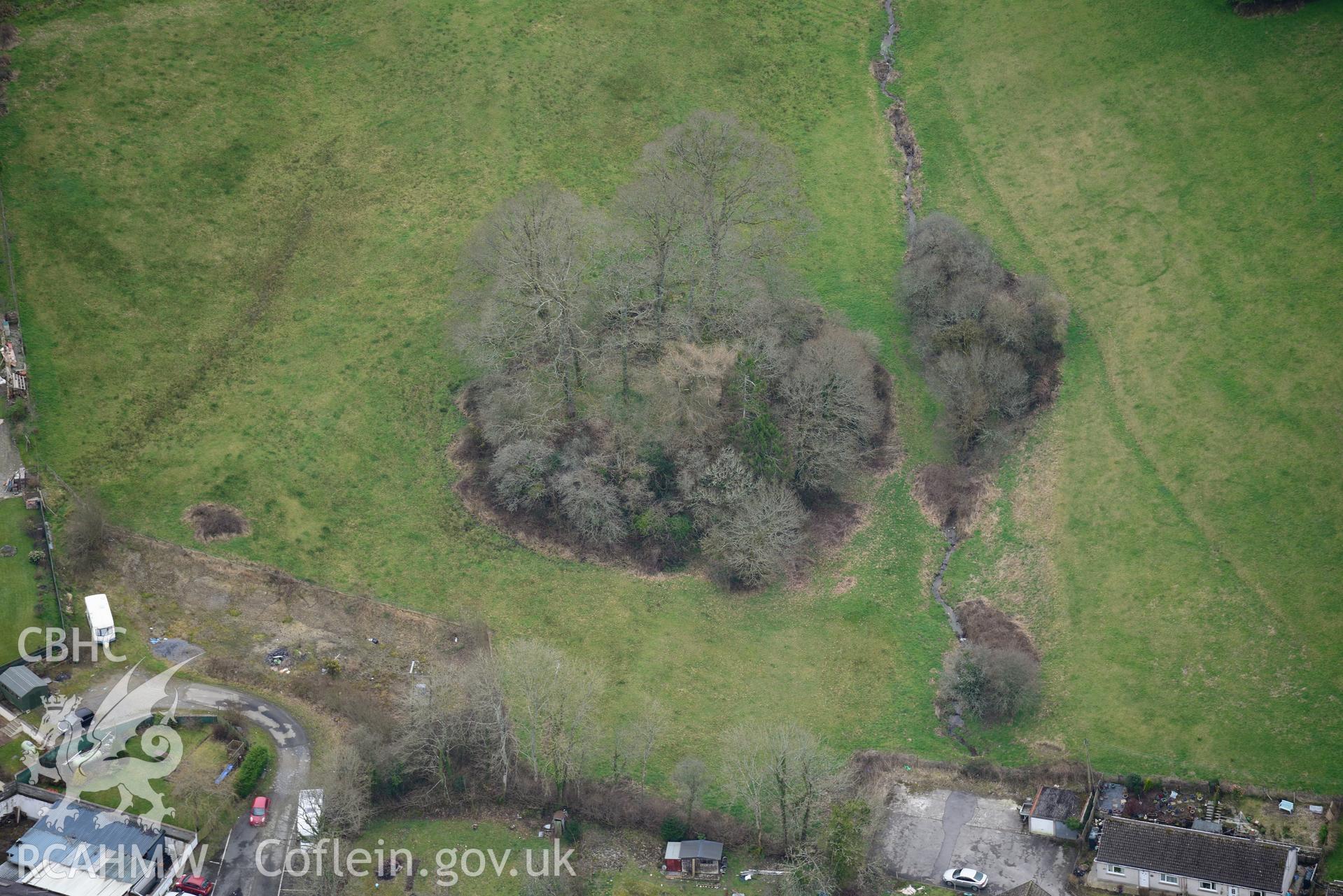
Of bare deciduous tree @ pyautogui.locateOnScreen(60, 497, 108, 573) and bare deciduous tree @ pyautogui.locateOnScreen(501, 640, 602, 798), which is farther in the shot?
bare deciduous tree @ pyautogui.locateOnScreen(60, 497, 108, 573)

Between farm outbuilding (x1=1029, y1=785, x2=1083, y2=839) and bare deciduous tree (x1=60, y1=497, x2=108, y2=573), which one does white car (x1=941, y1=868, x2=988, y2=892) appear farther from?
bare deciduous tree (x1=60, y1=497, x2=108, y2=573)

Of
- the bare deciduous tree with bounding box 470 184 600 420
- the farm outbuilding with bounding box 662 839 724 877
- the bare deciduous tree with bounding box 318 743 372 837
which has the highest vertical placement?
the bare deciduous tree with bounding box 470 184 600 420

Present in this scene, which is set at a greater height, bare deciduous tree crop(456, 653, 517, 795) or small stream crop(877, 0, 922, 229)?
small stream crop(877, 0, 922, 229)

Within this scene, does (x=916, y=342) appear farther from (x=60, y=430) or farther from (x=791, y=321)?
(x=60, y=430)

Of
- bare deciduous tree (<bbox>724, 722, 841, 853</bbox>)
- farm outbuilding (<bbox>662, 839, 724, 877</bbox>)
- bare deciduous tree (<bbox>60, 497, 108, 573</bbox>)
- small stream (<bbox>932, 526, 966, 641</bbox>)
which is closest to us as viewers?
bare deciduous tree (<bbox>724, 722, 841, 853</bbox>)

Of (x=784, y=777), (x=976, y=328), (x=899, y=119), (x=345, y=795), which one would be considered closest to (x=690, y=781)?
(x=784, y=777)

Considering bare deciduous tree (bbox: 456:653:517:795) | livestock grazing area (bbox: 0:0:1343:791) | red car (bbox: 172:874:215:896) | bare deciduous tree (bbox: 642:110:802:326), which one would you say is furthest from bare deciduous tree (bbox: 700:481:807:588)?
red car (bbox: 172:874:215:896)
